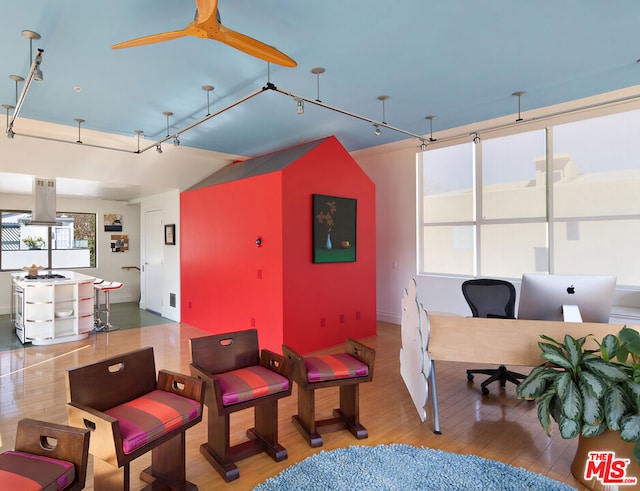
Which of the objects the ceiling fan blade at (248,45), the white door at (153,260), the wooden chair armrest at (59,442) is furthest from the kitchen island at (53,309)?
the ceiling fan blade at (248,45)

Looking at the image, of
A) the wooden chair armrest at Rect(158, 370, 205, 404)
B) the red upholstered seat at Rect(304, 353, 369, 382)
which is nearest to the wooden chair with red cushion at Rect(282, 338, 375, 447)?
the red upholstered seat at Rect(304, 353, 369, 382)

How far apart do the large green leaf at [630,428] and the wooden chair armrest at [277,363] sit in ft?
6.34

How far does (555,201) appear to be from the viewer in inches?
201

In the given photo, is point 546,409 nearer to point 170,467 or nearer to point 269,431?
point 269,431

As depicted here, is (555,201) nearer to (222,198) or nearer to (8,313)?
(222,198)

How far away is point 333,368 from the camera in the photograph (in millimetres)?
2736

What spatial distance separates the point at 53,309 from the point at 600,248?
7813 mm

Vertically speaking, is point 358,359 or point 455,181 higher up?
point 455,181

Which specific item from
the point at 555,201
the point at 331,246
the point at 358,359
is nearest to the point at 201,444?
the point at 358,359

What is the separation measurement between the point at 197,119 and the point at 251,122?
0.71m

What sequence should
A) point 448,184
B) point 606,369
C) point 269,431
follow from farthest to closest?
point 448,184
point 269,431
point 606,369

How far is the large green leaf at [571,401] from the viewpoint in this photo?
209 cm

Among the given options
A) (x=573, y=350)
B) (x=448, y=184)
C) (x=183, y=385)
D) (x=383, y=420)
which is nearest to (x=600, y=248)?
(x=448, y=184)

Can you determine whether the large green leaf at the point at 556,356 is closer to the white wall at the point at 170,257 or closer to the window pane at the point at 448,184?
the window pane at the point at 448,184
